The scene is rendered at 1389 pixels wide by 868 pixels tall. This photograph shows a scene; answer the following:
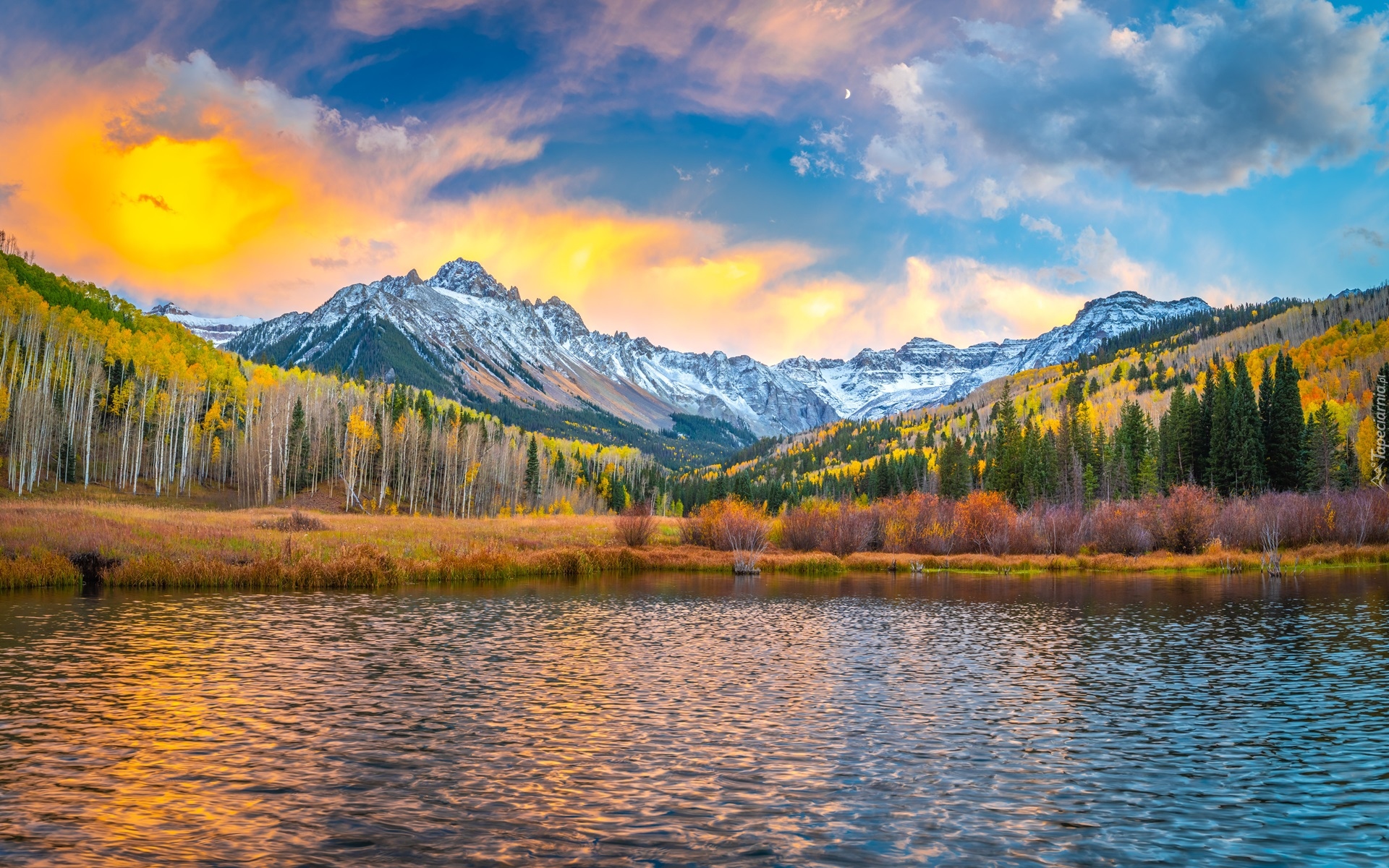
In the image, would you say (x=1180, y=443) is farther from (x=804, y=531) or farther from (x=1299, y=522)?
(x=804, y=531)

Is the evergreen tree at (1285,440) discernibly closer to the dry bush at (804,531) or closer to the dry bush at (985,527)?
the dry bush at (985,527)

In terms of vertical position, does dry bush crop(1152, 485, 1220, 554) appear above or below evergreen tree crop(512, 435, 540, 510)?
below

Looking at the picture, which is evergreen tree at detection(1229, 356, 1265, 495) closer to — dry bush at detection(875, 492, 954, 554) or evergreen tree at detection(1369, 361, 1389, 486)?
evergreen tree at detection(1369, 361, 1389, 486)

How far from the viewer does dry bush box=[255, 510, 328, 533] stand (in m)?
63.6

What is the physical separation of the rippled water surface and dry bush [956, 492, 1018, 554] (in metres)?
49.8

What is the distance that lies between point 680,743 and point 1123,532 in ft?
249

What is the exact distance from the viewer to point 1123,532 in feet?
262

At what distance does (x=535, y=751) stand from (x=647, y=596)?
31872 millimetres

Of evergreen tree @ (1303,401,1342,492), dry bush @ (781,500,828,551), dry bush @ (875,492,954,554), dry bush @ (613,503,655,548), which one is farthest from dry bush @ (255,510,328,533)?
evergreen tree @ (1303,401,1342,492)

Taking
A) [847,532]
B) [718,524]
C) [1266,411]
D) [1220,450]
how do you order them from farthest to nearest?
1. [1266,411]
2. [1220,450]
3. [847,532]
4. [718,524]

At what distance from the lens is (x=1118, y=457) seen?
126875 mm

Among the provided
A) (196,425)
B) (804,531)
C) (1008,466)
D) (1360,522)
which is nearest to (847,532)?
(804,531)

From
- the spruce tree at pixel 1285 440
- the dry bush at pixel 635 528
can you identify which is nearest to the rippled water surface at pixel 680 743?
the dry bush at pixel 635 528

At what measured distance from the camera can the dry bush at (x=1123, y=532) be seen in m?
78.6
